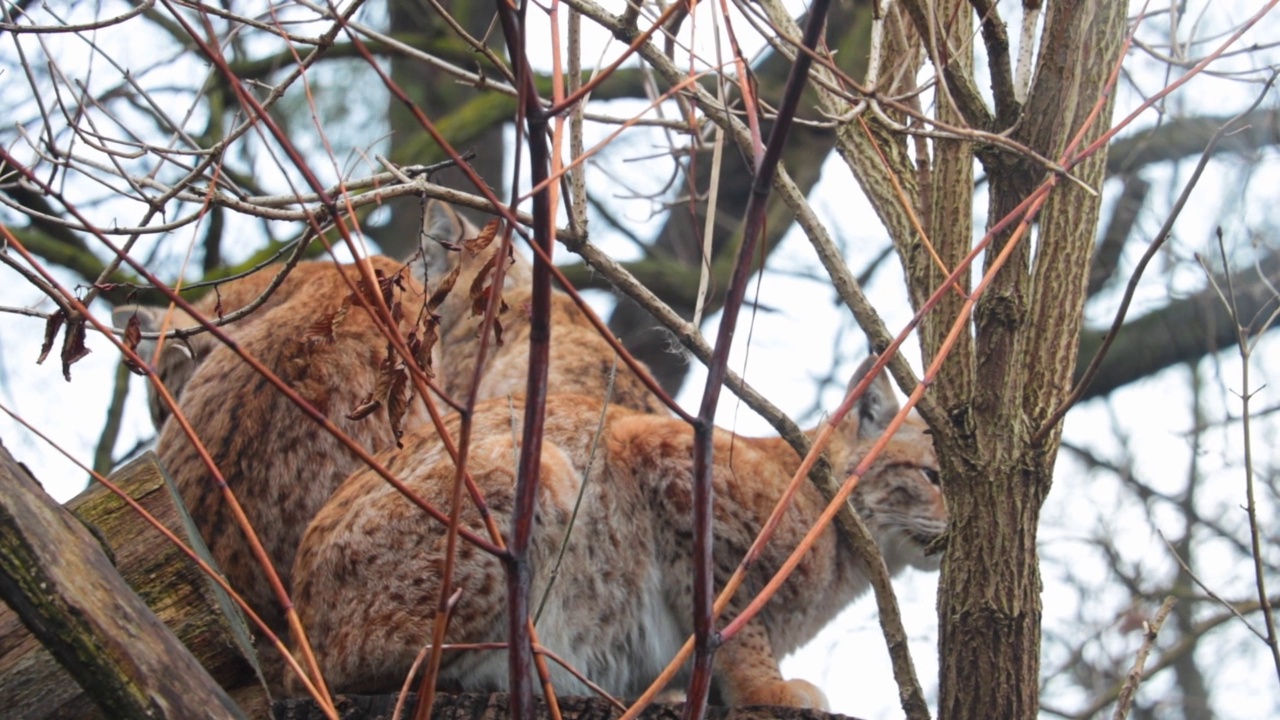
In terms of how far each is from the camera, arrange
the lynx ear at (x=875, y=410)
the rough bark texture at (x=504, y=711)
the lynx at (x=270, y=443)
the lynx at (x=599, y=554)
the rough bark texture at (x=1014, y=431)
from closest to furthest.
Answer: the rough bark texture at (x=1014, y=431) → the rough bark texture at (x=504, y=711) → the lynx at (x=599, y=554) → the lynx at (x=270, y=443) → the lynx ear at (x=875, y=410)

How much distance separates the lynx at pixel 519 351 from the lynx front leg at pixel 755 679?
1.57 m

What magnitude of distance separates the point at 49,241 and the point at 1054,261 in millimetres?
6026

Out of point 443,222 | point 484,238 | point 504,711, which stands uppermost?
point 443,222

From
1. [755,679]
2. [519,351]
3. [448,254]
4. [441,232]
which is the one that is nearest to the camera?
[755,679]

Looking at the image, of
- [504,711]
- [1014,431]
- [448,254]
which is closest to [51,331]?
[504,711]

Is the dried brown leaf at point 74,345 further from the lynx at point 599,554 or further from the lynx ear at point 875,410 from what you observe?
the lynx ear at point 875,410

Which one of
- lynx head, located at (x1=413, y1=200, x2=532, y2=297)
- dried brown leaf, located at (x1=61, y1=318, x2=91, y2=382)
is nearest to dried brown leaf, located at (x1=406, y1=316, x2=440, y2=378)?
dried brown leaf, located at (x1=61, y1=318, x2=91, y2=382)

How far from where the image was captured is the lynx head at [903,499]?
5223 mm

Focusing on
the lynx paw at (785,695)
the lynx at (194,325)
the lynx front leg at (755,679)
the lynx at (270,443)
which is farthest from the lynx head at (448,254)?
the lynx paw at (785,695)

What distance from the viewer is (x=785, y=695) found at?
4.28 meters

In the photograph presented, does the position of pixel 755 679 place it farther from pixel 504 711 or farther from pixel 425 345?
pixel 425 345

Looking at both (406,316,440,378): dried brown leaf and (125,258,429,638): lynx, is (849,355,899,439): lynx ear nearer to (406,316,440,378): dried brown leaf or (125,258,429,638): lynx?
(125,258,429,638): lynx

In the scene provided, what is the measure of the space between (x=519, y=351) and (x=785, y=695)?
305 centimetres

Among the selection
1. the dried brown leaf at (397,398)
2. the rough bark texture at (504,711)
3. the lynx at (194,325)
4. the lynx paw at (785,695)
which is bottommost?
the rough bark texture at (504,711)
